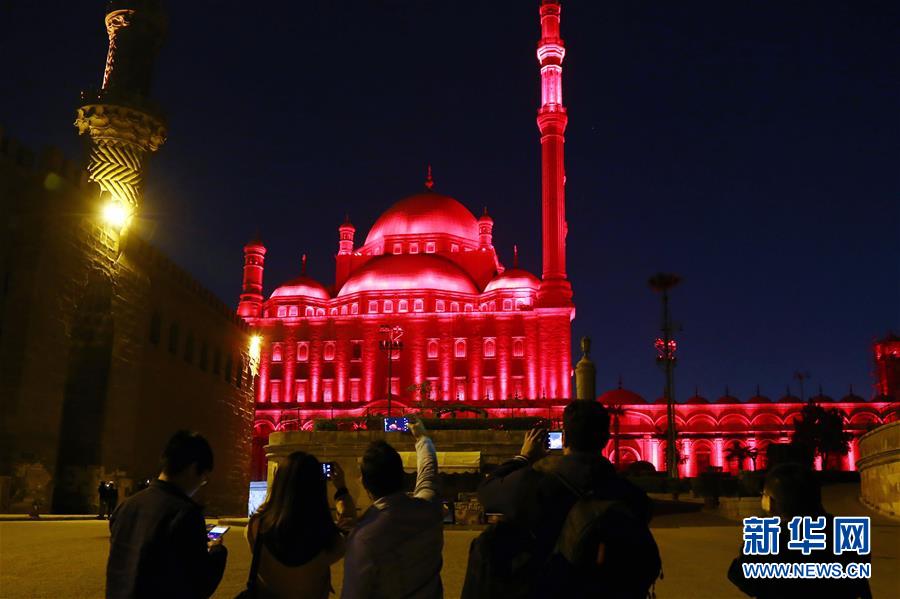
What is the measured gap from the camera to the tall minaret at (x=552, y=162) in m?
50.2

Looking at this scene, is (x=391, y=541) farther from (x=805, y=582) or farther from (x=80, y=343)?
(x=80, y=343)

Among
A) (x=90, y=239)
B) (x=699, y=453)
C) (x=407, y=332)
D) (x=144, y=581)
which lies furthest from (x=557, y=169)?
(x=144, y=581)

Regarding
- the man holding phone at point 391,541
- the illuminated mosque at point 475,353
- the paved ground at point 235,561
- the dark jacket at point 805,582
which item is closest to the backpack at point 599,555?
the man holding phone at point 391,541

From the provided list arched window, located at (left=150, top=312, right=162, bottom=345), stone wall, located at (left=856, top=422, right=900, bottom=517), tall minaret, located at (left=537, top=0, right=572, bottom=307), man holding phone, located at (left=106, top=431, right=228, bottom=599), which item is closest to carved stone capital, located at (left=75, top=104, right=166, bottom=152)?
arched window, located at (left=150, top=312, right=162, bottom=345)

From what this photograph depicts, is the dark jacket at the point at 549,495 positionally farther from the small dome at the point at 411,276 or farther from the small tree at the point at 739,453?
the small dome at the point at 411,276

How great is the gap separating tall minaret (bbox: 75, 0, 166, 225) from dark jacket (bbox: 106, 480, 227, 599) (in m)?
21.1

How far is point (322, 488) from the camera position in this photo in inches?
137

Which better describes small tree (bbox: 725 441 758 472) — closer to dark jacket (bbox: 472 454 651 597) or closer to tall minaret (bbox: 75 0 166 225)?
tall minaret (bbox: 75 0 166 225)

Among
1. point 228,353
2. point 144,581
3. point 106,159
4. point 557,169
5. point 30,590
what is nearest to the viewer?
point 144,581

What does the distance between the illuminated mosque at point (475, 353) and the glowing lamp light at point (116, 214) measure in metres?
26.8

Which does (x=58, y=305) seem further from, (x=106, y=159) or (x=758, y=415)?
(x=758, y=415)

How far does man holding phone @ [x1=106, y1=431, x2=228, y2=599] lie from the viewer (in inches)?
130

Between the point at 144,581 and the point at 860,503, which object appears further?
the point at 860,503

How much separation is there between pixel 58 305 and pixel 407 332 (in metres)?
33.6
